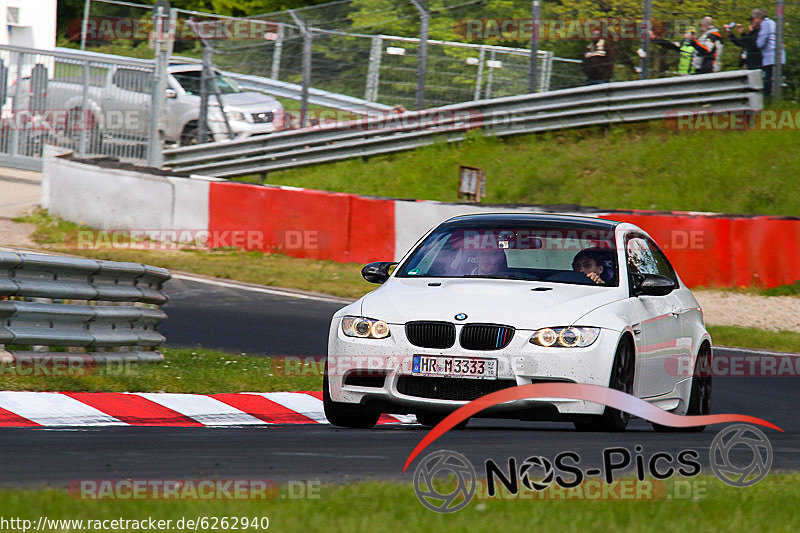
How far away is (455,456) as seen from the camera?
19.6ft

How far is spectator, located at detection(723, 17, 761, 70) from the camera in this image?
805 inches

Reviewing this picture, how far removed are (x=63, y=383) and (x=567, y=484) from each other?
4.74m

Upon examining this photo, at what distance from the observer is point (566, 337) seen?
7.44 m

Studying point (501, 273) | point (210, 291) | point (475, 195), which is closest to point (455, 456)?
point (501, 273)

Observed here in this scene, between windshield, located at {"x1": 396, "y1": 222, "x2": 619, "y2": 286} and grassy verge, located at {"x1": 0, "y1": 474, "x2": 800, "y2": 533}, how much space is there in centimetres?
332

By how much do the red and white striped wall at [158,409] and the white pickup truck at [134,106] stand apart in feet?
52.1

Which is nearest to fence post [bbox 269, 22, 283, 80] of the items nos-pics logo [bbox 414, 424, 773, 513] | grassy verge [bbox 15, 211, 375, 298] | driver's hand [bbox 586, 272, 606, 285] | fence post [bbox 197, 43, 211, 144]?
fence post [bbox 197, 43, 211, 144]

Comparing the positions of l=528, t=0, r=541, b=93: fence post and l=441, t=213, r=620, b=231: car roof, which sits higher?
l=528, t=0, r=541, b=93: fence post

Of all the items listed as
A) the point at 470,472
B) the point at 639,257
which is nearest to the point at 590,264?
the point at 639,257

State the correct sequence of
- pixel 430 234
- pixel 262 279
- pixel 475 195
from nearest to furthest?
pixel 430 234 < pixel 262 279 < pixel 475 195

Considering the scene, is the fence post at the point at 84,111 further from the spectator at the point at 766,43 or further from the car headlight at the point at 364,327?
the car headlight at the point at 364,327

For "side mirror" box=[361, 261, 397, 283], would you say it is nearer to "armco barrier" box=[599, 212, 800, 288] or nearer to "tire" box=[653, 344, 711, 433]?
"tire" box=[653, 344, 711, 433]

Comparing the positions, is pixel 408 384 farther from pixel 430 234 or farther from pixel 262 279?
pixel 262 279

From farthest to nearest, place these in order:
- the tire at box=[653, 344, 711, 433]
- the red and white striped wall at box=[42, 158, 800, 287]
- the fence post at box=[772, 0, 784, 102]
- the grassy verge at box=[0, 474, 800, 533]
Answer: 1. the fence post at box=[772, 0, 784, 102]
2. the red and white striped wall at box=[42, 158, 800, 287]
3. the tire at box=[653, 344, 711, 433]
4. the grassy verge at box=[0, 474, 800, 533]
